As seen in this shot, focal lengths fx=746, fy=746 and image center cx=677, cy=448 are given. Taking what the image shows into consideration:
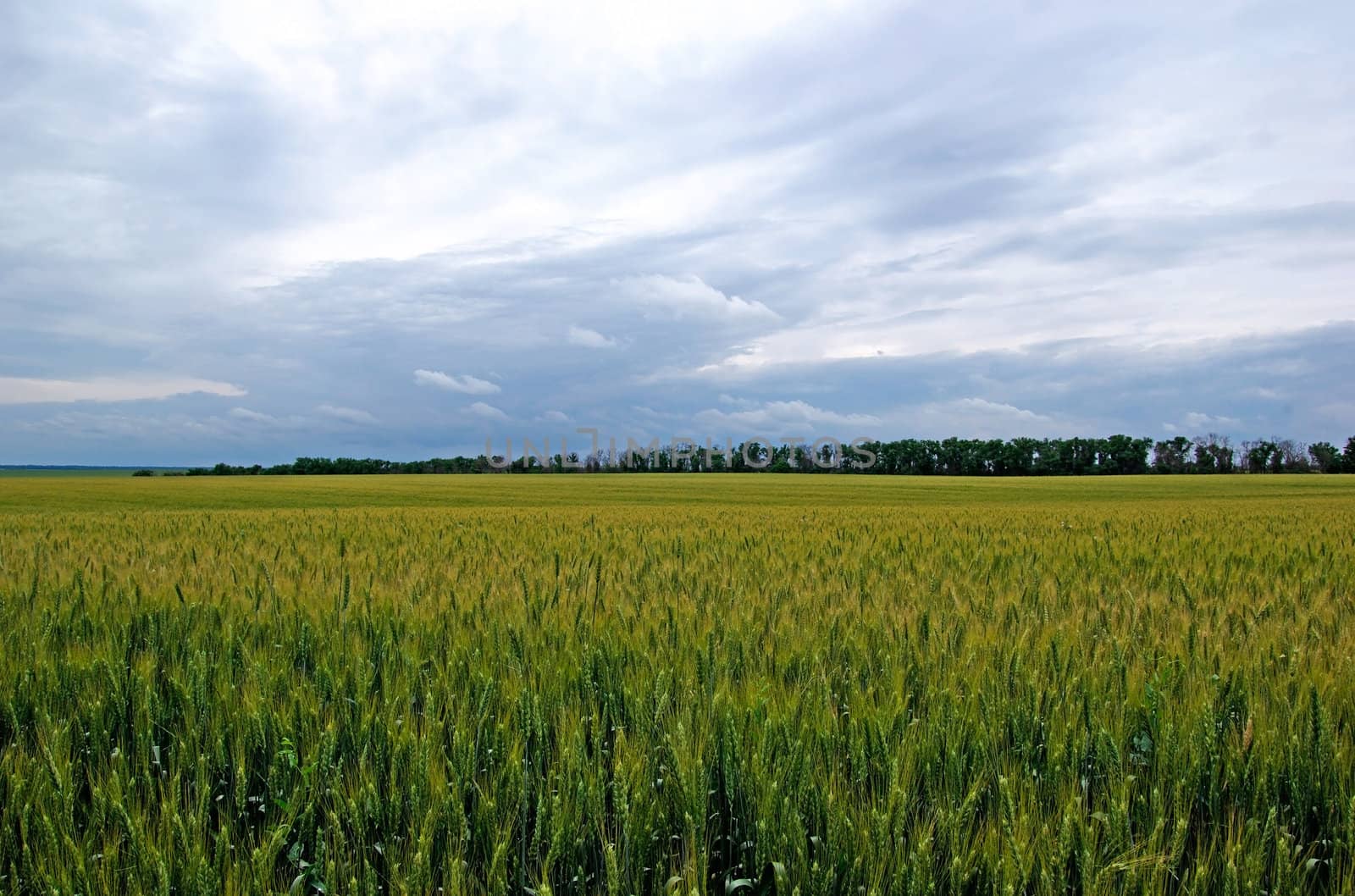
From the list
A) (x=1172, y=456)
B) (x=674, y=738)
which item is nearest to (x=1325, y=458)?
(x=1172, y=456)

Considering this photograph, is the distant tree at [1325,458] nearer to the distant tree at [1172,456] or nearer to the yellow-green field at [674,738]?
the distant tree at [1172,456]

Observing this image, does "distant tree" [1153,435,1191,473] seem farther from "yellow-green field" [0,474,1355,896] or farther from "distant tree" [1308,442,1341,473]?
"yellow-green field" [0,474,1355,896]

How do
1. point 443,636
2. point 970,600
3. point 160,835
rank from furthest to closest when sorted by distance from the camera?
point 970,600 → point 443,636 → point 160,835

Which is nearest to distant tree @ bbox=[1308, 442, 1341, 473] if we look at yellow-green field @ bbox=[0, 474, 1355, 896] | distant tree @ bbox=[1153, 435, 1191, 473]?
distant tree @ bbox=[1153, 435, 1191, 473]

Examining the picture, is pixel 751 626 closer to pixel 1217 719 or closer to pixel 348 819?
pixel 1217 719

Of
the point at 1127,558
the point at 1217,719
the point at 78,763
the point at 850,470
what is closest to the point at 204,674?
the point at 78,763

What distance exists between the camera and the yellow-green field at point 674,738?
1.86 meters

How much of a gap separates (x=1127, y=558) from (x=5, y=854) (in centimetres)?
774

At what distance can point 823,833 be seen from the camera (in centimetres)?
193

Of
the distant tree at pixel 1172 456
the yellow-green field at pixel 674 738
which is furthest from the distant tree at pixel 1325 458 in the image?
the yellow-green field at pixel 674 738

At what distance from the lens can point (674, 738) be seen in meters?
2.21

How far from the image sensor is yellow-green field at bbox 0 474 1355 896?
1.86 metres

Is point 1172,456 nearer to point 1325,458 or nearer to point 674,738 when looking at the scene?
point 1325,458

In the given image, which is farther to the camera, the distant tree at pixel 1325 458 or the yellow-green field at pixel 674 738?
the distant tree at pixel 1325 458
